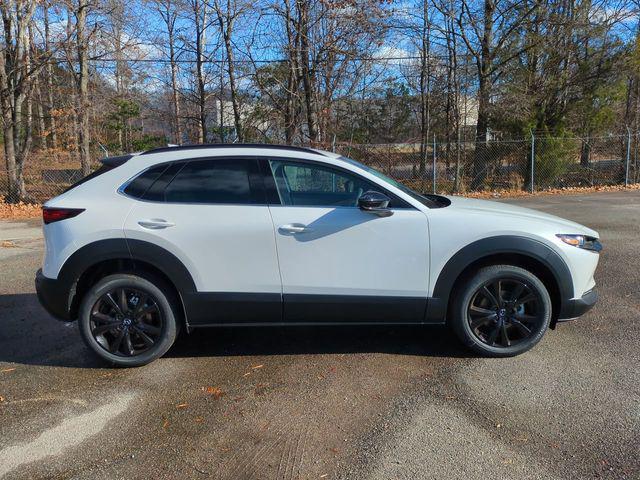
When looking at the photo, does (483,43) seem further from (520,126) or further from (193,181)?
(193,181)

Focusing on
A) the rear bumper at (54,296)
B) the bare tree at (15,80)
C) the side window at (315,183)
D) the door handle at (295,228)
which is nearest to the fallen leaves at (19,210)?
the bare tree at (15,80)

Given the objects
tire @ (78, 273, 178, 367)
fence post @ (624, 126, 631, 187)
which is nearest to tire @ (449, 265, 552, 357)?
tire @ (78, 273, 178, 367)

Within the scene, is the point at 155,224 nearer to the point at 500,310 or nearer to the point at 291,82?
the point at 500,310

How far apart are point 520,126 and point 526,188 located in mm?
2899

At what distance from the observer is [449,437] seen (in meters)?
2.94

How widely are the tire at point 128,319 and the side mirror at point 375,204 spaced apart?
166 centimetres

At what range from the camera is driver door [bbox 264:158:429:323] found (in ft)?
12.5

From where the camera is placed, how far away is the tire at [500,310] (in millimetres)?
3881

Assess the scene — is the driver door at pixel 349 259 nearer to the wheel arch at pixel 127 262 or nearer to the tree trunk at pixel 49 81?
the wheel arch at pixel 127 262

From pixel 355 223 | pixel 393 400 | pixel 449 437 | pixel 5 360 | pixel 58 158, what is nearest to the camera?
pixel 449 437

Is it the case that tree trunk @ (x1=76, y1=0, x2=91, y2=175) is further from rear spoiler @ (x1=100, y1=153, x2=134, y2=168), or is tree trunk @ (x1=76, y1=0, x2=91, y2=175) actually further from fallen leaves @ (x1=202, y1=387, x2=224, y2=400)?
fallen leaves @ (x1=202, y1=387, x2=224, y2=400)

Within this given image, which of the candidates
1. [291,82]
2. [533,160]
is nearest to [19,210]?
[291,82]

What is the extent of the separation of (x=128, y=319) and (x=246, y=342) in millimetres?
1061

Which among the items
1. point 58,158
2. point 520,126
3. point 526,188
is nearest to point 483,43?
point 520,126
